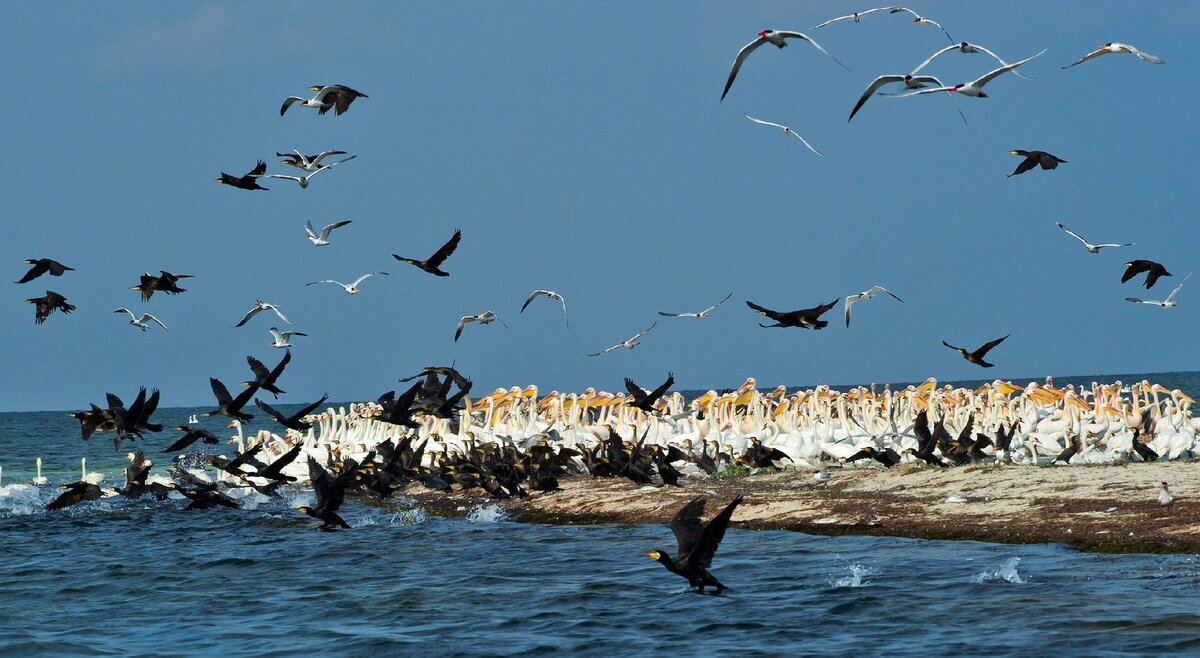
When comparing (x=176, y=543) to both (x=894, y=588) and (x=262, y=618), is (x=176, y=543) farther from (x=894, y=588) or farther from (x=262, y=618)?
(x=894, y=588)

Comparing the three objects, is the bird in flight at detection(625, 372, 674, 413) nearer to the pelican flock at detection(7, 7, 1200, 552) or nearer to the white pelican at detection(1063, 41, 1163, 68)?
the pelican flock at detection(7, 7, 1200, 552)

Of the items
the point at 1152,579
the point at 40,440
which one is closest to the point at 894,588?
the point at 1152,579

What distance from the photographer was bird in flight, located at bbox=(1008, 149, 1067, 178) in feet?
47.9

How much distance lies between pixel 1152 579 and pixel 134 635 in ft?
34.6

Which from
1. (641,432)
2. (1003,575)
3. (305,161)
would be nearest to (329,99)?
(305,161)

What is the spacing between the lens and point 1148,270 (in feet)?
51.5

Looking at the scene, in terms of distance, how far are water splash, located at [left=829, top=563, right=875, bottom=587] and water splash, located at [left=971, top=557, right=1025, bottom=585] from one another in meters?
1.18

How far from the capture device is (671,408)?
35188 millimetres

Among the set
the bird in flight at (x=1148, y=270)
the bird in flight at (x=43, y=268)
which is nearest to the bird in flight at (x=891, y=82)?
the bird in flight at (x=1148, y=270)

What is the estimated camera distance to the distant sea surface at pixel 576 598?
11531 millimetres

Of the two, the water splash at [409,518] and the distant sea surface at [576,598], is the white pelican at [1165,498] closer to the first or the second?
the distant sea surface at [576,598]

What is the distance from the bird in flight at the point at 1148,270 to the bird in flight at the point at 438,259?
26.8ft

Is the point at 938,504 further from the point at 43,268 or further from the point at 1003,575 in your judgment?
the point at 43,268

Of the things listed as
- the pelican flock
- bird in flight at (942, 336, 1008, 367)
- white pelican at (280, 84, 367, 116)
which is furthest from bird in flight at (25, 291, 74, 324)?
bird in flight at (942, 336, 1008, 367)
